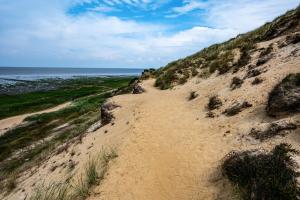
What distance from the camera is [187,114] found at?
18.8 metres

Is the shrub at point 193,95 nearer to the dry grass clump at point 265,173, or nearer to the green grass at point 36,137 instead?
the green grass at point 36,137

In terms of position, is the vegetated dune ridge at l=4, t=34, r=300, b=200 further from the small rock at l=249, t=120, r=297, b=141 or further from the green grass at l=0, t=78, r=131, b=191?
the green grass at l=0, t=78, r=131, b=191

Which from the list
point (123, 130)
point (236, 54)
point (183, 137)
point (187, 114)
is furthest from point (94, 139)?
point (236, 54)

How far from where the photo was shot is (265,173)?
9664 millimetres

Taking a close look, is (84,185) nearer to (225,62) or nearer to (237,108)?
(237,108)

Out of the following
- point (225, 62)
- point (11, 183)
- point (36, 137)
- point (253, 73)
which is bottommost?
point (36, 137)

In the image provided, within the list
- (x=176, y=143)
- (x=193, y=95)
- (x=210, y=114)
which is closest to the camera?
(x=176, y=143)

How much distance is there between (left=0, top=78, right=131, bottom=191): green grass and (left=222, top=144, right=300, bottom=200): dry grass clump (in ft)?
56.5

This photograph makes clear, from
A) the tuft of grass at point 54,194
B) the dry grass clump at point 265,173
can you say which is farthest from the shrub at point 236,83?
the tuft of grass at point 54,194

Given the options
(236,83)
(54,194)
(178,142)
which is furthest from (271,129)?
(54,194)

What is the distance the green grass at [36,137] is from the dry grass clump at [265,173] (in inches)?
678

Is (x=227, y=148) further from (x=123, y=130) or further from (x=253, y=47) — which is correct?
(x=253, y=47)

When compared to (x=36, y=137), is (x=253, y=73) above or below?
above

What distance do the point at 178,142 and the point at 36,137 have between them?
2416cm
